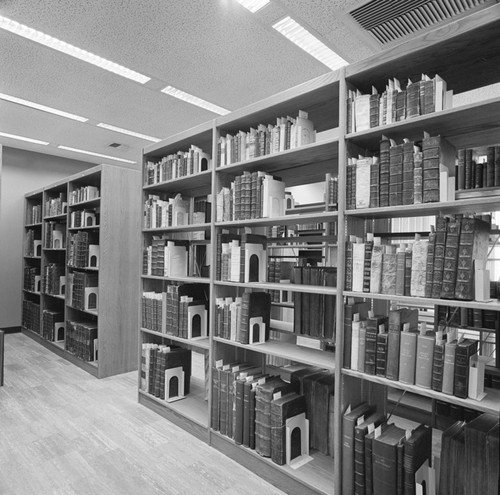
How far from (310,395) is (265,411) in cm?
30

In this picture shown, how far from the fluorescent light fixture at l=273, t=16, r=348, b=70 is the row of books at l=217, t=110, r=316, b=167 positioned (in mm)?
809

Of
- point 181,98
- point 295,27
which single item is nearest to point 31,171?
point 181,98

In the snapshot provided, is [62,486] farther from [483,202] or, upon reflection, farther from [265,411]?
[483,202]

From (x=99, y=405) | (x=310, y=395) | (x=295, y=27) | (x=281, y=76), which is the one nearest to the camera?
(x=310, y=395)

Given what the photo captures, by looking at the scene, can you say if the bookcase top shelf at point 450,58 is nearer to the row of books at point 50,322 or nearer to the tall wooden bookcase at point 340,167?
the tall wooden bookcase at point 340,167

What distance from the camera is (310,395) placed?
7.19 ft

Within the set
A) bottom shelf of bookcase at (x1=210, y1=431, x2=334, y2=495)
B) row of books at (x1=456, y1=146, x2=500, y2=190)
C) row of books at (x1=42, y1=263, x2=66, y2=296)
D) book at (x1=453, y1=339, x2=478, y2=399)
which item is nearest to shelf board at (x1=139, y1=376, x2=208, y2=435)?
bottom shelf of bookcase at (x1=210, y1=431, x2=334, y2=495)

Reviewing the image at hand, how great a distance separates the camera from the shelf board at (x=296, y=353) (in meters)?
1.93

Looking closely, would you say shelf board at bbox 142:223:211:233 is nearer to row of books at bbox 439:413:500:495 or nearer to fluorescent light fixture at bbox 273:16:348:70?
fluorescent light fixture at bbox 273:16:348:70

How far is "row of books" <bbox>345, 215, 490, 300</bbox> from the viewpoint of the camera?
1444 millimetres

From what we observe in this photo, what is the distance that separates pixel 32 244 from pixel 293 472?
18.0ft

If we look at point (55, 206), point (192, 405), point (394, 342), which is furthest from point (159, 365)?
point (55, 206)

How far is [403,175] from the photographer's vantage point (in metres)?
1.64

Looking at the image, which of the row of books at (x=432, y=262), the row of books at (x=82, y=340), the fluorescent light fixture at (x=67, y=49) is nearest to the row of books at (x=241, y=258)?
the row of books at (x=432, y=262)
